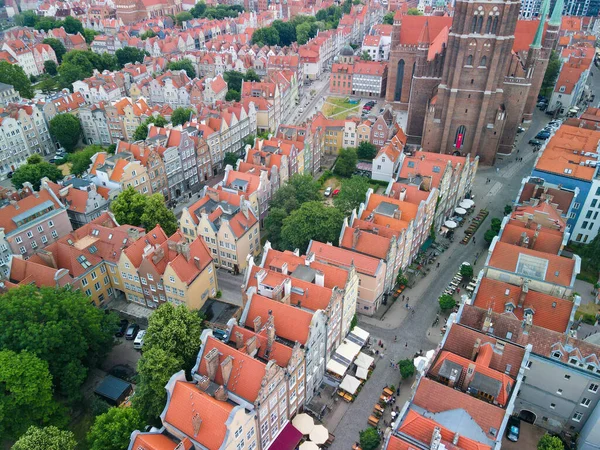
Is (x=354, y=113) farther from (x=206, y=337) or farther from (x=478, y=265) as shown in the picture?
(x=206, y=337)

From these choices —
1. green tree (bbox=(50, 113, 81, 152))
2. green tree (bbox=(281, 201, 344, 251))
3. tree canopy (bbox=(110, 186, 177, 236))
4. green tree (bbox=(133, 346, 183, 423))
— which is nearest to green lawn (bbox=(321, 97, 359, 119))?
green tree (bbox=(50, 113, 81, 152))

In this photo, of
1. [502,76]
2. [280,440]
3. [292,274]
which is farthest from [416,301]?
[502,76]

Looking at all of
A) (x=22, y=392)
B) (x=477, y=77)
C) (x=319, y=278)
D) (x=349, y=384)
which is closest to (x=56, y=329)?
(x=22, y=392)

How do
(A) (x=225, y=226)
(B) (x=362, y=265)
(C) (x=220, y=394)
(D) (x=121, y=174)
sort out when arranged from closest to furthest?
(C) (x=220, y=394), (B) (x=362, y=265), (A) (x=225, y=226), (D) (x=121, y=174)

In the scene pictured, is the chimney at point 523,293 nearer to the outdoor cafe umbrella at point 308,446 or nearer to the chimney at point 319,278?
the chimney at point 319,278

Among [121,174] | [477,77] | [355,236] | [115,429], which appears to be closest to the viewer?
[115,429]

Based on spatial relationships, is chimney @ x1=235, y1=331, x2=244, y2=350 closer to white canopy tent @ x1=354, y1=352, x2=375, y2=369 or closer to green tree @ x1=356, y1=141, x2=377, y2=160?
white canopy tent @ x1=354, y1=352, x2=375, y2=369

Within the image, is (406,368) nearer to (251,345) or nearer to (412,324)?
(412,324)
